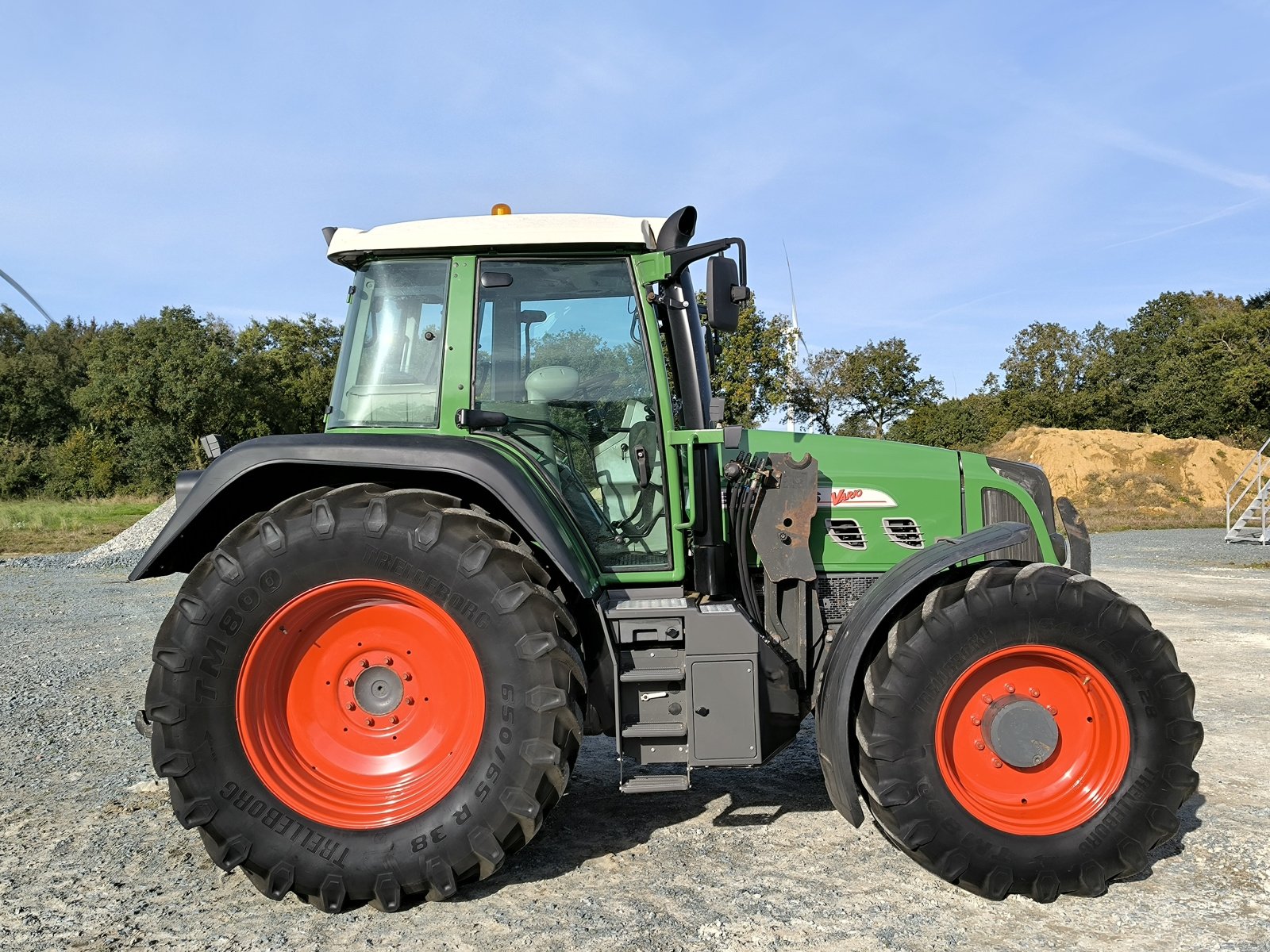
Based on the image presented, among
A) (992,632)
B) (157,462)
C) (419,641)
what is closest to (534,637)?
(419,641)

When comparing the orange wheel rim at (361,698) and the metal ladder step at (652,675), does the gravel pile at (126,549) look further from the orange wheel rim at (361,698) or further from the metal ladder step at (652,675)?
the metal ladder step at (652,675)

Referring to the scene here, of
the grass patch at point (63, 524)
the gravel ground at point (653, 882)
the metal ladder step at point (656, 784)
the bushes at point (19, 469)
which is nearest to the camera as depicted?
the gravel ground at point (653, 882)

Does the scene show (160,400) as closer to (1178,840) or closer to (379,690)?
(379,690)

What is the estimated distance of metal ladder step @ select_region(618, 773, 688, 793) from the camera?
3270 mm

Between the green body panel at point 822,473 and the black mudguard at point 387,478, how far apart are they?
100 mm

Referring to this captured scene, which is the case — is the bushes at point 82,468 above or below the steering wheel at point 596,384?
above

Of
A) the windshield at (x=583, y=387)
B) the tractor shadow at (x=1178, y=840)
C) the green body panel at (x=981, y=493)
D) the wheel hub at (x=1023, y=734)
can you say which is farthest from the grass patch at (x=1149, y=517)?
the windshield at (x=583, y=387)

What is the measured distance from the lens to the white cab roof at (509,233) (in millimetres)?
3689

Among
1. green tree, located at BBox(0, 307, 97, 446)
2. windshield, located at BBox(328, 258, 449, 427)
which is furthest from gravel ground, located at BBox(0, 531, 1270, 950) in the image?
green tree, located at BBox(0, 307, 97, 446)

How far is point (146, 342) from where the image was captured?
41125 mm

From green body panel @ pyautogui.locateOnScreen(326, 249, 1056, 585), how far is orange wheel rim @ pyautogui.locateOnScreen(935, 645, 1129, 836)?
2.56 feet

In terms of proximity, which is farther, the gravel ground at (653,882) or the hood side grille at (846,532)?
the hood side grille at (846,532)

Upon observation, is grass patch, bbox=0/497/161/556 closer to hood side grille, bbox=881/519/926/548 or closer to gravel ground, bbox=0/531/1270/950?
gravel ground, bbox=0/531/1270/950

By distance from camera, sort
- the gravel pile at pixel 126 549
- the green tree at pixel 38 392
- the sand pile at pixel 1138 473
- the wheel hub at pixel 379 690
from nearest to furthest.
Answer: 1. the wheel hub at pixel 379 690
2. the gravel pile at pixel 126 549
3. the sand pile at pixel 1138 473
4. the green tree at pixel 38 392
